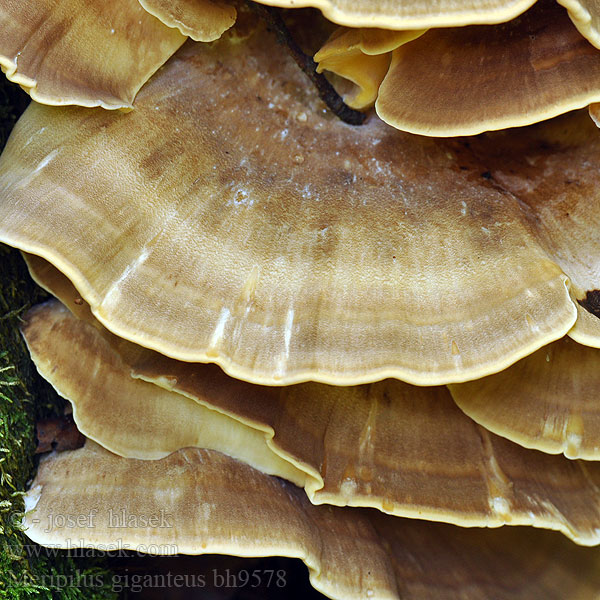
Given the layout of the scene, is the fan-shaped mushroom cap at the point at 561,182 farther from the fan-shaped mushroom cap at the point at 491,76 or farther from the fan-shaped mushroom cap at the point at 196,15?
the fan-shaped mushroom cap at the point at 196,15

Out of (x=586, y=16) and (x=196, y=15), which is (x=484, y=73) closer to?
(x=586, y=16)

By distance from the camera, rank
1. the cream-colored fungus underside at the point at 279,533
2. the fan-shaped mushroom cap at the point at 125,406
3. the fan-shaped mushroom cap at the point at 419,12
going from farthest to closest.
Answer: the fan-shaped mushroom cap at the point at 125,406, the cream-colored fungus underside at the point at 279,533, the fan-shaped mushroom cap at the point at 419,12

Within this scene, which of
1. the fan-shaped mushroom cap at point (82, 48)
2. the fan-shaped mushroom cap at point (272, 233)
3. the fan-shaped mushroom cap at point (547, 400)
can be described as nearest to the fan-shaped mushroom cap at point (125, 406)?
the fan-shaped mushroom cap at point (272, 233)

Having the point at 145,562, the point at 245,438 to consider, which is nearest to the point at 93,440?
the point at 245,438

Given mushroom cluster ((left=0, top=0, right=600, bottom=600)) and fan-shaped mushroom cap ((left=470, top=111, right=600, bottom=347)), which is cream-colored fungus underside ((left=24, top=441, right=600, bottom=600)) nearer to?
mushroom cluster ((left=0, top=0, right=600, bottom=600))

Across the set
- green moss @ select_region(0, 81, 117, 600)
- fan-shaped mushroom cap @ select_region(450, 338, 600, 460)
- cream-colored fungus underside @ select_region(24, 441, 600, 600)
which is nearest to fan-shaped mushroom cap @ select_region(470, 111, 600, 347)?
fan-shaped mushroom cap @ select_region(450, 338, 600, 460)

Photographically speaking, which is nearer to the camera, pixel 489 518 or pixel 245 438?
pixel 489 518

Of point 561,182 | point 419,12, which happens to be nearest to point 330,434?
point 561,182

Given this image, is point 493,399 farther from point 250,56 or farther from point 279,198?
point 250,56
